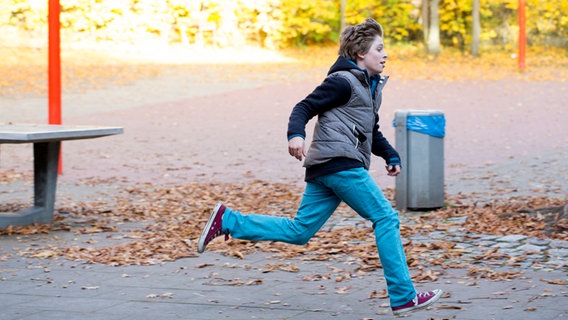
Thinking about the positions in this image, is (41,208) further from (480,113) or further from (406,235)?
(480,113)

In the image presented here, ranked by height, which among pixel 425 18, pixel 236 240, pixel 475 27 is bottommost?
pixel 236 240

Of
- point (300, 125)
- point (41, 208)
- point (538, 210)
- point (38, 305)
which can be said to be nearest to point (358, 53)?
point (300, 125)

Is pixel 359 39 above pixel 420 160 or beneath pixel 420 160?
above

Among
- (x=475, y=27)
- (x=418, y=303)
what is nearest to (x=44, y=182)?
(x=418, y=303)

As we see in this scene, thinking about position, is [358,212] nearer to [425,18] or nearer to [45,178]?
[45,178]

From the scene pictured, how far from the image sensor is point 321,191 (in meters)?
5.45

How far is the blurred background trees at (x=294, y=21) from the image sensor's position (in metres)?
39.5

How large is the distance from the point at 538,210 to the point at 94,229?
11.8 ft

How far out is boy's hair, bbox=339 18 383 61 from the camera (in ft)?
17.3

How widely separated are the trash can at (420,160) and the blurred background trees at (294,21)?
27331mm

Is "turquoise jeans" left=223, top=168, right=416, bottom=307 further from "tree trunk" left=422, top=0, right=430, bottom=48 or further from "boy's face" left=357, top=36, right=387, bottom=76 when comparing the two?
"tree trunk" left=422, top=0, right=430, bottom=48

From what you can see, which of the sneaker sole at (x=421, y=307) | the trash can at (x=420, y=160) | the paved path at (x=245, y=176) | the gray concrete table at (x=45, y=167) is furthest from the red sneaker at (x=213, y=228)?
the trash can at (x=420, y=160)

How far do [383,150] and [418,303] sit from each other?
93 centimetres

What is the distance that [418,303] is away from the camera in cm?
511
